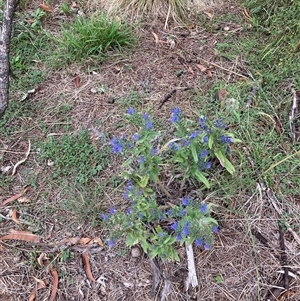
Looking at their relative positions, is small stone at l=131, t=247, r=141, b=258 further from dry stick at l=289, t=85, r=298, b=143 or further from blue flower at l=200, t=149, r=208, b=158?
dry stick at l=289, t=85, r=298, b=143

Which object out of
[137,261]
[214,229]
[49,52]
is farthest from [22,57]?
[214,229]

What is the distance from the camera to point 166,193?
6.51 ft

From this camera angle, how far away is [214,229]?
5.77 feet

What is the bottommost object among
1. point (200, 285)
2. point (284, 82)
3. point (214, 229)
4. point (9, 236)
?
point (9, 236)

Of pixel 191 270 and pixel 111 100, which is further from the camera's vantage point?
pixel 111 100

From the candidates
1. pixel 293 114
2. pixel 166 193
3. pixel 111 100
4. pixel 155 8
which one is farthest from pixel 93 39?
pixel 293 114

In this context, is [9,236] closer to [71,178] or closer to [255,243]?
[71,178]

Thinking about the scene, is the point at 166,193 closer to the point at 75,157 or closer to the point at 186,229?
the point at 186,229

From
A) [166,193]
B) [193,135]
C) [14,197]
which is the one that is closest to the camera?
[193,135]

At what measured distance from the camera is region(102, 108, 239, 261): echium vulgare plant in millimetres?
1698

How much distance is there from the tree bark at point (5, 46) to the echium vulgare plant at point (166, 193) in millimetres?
811

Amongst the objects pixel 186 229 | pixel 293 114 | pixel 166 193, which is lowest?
pixel 166 193

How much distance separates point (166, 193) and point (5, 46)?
3.75 feet

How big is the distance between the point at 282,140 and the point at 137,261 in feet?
3.32
